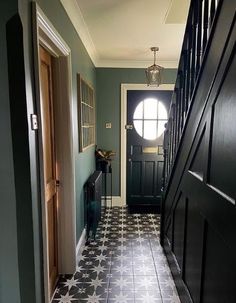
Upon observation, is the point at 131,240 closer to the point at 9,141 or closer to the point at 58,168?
the point at 58,168

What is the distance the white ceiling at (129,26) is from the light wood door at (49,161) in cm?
59

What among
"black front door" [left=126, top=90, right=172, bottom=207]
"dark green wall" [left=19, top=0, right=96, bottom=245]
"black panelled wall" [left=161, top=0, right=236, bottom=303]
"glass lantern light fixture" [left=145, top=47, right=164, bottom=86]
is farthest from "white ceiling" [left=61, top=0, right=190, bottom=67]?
"black panelled wall" [left=161, top=0, right=236, bottom=303]

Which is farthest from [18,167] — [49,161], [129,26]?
[129,26]

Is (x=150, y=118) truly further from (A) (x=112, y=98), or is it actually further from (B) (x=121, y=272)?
(B) (x=121, y=272)

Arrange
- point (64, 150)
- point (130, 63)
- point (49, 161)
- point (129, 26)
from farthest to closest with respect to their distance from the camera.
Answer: point (130, 63) < point (129, 26) < point (64, 150) < point (49, 161)

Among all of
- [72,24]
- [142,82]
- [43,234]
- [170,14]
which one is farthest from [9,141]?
[142,82]

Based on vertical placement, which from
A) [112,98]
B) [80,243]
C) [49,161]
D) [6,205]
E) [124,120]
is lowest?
[80,243]

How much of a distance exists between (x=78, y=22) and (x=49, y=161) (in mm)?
1455

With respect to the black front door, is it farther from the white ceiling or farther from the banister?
the banister

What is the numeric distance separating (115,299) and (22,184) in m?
1.35

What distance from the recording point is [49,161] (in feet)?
6.60

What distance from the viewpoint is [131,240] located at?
3.04 meters

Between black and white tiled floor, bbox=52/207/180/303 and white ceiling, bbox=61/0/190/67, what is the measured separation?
2.40 m

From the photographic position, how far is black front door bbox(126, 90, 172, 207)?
4.18 m
